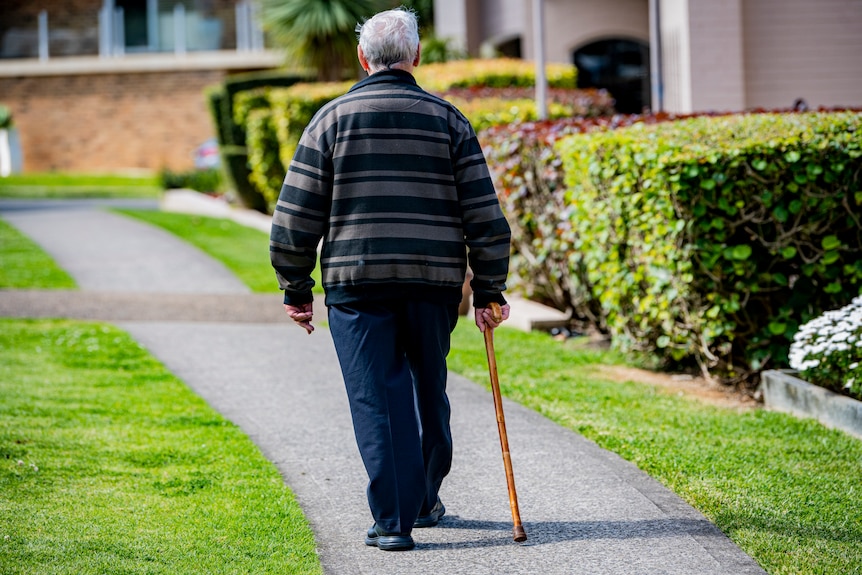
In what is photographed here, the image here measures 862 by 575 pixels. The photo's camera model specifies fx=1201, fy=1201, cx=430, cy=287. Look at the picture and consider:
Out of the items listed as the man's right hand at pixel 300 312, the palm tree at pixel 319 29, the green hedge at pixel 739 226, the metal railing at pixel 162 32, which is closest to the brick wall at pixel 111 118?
the metal railing at pixel 162 32

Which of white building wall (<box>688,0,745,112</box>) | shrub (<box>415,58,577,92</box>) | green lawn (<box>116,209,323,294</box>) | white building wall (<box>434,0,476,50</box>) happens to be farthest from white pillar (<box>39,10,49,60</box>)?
white building wall (<box>688,0,745,112</box>)

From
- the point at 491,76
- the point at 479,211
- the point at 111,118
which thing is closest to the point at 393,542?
the point at 479,211

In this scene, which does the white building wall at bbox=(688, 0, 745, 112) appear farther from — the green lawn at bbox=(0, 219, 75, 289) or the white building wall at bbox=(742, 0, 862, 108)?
the green lawn at bbox=(0, 219, 75, 289)

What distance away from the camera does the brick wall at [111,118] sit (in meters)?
33.1

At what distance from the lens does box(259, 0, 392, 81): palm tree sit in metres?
20.5

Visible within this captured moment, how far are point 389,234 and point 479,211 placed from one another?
339 millimetres

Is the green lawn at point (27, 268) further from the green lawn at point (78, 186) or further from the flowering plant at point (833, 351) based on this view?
the green lawn at point (78, 186)

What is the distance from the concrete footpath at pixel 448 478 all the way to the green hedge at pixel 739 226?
1.22m

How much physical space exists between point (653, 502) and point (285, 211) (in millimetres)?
1970

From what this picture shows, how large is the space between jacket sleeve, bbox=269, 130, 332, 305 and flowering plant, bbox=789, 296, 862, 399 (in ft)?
9.96

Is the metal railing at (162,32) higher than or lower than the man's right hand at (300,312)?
higher

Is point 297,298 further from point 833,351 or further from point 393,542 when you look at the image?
point 833,351

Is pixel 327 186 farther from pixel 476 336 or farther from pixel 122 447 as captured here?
pixel 476 336

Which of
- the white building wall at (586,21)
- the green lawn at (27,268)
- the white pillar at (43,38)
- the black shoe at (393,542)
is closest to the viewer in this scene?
the black shoe at (393,542)
